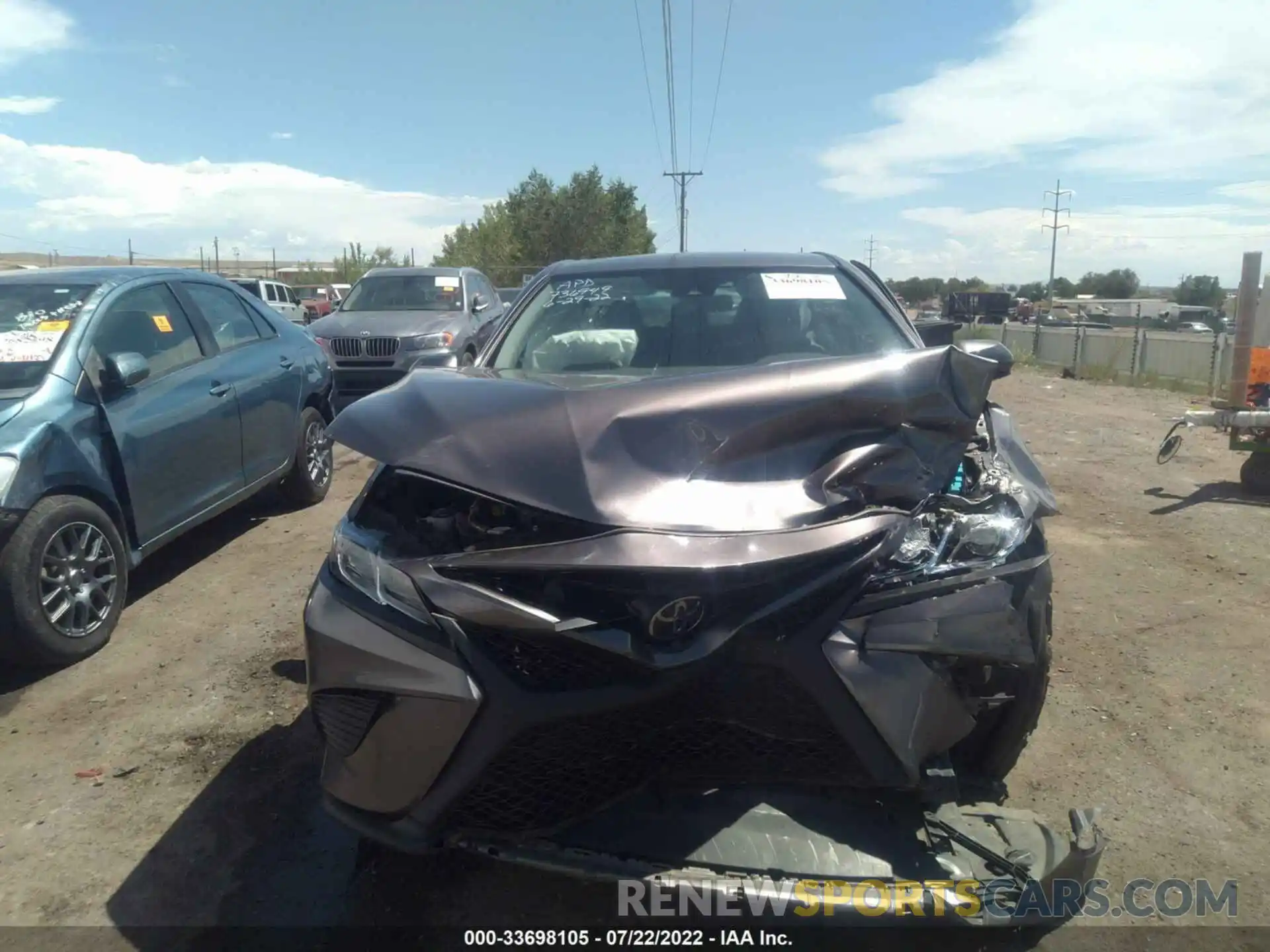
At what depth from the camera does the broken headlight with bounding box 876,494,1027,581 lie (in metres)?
2.21

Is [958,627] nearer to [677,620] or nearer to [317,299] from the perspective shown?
[677,620]

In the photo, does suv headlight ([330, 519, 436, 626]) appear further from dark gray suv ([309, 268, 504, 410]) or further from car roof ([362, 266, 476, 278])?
car roof ([362, 266, 476, 278])

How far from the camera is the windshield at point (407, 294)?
11969 millimetres

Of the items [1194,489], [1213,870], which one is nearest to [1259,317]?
[1194,489]

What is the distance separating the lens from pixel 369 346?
35.2ft

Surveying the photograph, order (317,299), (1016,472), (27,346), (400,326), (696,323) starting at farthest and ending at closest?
(317,299) → (400,326) → (27,346) → (696,323) → (1016,472)

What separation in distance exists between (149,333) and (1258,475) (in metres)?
7.82

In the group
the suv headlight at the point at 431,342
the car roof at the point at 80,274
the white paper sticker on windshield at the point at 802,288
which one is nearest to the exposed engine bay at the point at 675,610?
the white paper sticker on windshield at the point at 802,288

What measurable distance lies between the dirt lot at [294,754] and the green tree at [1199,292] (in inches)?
2267

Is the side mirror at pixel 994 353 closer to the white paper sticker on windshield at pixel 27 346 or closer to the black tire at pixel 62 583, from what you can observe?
the black tire at pixel 62 583

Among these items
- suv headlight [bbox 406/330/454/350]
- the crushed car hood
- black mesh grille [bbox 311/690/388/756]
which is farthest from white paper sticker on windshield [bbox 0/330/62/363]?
suv headlight [bbox 406/330/454/350]

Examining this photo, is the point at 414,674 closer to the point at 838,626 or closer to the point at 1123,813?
the point at 838,626

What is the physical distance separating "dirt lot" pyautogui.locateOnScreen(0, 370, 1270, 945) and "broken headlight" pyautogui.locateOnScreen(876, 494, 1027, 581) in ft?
3.71

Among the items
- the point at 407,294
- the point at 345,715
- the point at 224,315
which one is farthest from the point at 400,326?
the point at 345,715
